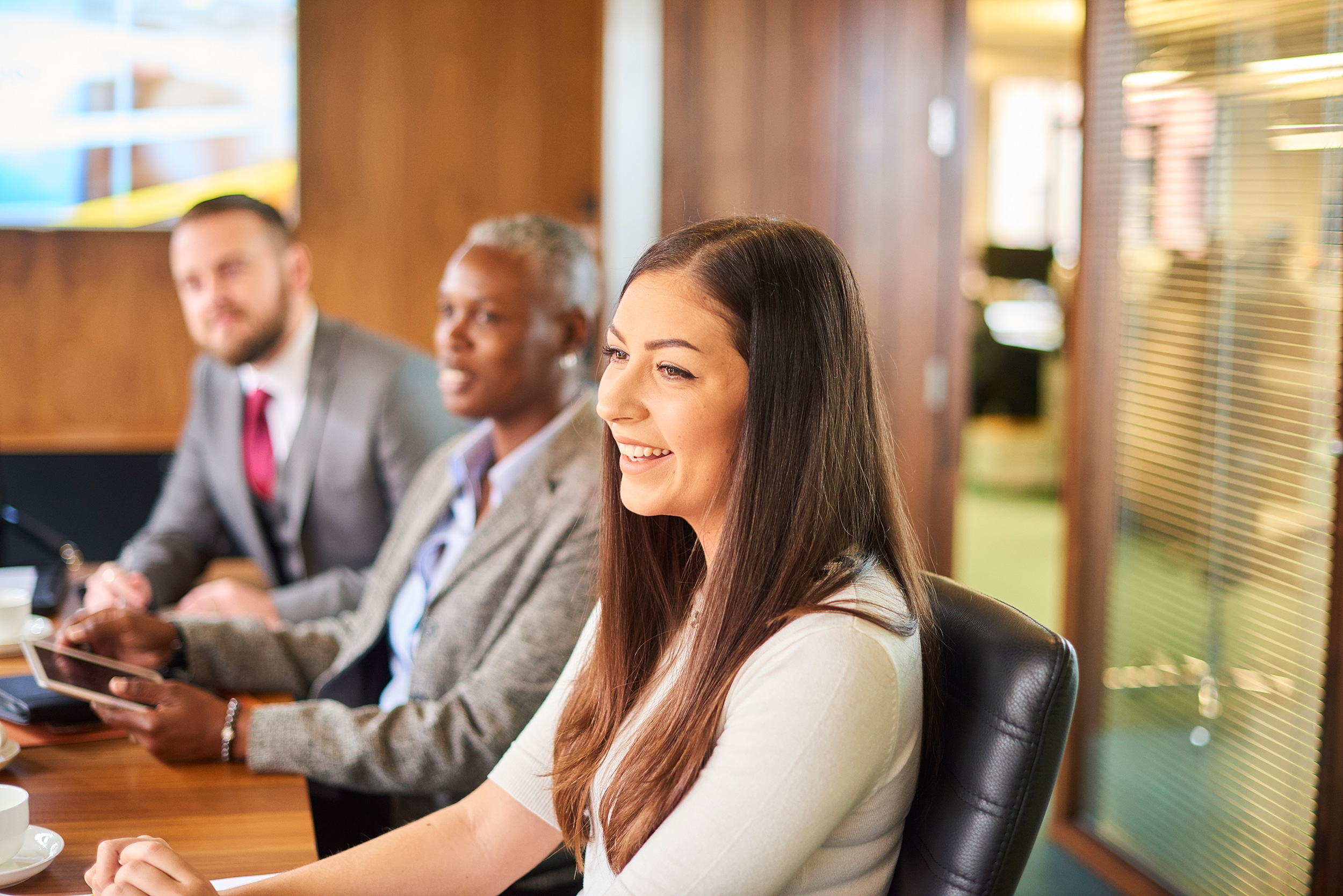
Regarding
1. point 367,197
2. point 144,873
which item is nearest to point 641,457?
point 144,873

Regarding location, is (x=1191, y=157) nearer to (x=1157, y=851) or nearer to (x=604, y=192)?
(x=1157, y=851)

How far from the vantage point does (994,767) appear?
939mm

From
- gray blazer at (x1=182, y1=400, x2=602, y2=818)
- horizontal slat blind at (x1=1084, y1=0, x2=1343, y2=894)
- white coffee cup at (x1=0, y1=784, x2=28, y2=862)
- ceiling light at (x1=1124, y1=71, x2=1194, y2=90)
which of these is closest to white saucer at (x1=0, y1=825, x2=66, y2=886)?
white coffee cup at (x1=0, y1=784, x2=28, y2=862)

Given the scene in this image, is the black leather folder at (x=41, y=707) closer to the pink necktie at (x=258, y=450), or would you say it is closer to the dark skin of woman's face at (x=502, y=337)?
the dark skin of woman's face at (x=502, y=337)

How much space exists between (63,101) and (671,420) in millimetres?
Result: 3219

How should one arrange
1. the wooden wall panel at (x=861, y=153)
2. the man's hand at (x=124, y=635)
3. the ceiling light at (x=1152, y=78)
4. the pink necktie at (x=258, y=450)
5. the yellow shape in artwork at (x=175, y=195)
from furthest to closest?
the yellow shape in artwork at (x=175, y=195), the wooden wall panel at (x=861, y=153), the pink necktie at (x=258, y=450), the ceiling light at (x=1152, y=78), the man's hand at (x=124, y=635)

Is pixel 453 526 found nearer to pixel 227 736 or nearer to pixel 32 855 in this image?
pixel 227 736

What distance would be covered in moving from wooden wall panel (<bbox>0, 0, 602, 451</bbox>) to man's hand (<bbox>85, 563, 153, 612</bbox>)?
5.71ft

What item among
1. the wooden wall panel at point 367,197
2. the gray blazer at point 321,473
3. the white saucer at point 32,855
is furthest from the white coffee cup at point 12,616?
the wooden wall panel at point 367,197

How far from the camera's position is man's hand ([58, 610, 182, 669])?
163 cm

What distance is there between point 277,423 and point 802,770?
2.06 m

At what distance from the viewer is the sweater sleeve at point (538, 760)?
3.87ft

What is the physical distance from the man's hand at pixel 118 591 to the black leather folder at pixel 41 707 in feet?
1.38

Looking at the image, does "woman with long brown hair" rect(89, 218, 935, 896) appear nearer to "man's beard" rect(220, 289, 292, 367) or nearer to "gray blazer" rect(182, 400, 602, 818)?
"gray blazer" rect(182, 400, 602, 818)
